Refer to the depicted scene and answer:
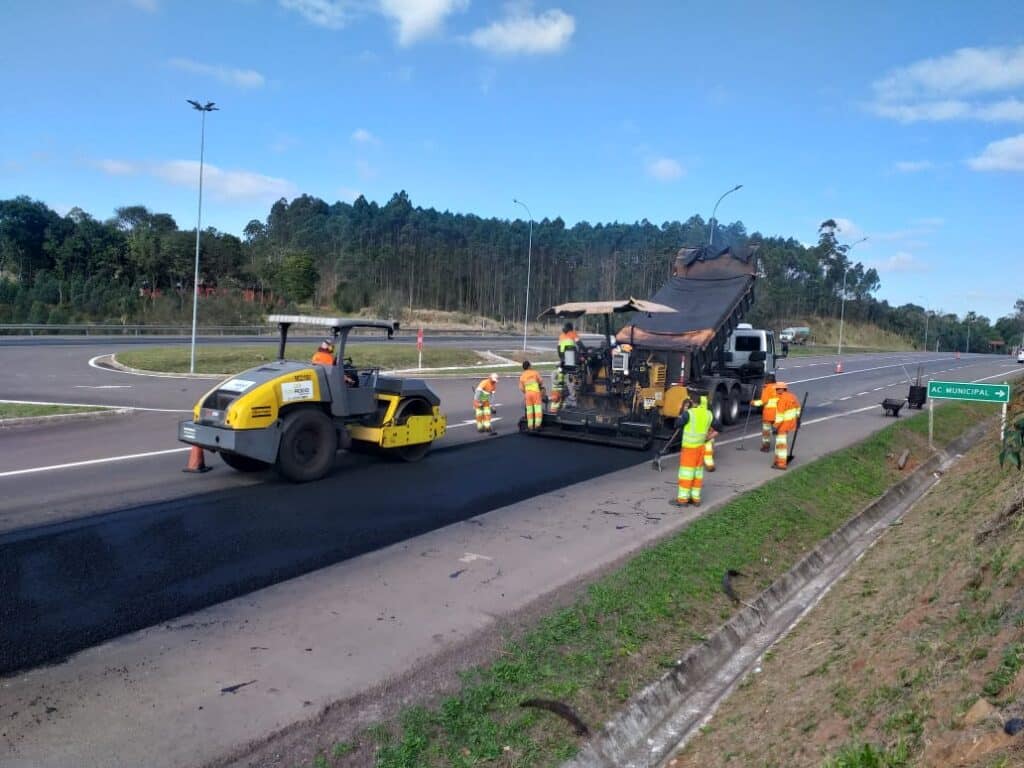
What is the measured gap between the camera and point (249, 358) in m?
29.5

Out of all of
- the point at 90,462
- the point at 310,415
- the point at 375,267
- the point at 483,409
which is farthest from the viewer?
the point at 375,267

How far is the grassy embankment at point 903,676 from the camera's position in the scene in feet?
12.8

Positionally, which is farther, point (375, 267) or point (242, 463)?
point (375, 267)

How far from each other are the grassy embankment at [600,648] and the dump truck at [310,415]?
478 centimetres

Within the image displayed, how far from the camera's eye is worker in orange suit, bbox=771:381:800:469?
12992mm

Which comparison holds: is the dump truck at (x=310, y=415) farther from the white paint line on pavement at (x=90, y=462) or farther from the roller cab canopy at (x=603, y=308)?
the roller cab canopy at (x=603, y=308)

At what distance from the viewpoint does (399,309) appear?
7481 centimetres

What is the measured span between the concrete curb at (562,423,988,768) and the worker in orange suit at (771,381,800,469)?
3.37m

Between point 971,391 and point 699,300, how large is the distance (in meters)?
5.71

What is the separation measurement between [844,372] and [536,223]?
7790cm

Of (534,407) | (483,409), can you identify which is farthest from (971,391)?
(483,409)

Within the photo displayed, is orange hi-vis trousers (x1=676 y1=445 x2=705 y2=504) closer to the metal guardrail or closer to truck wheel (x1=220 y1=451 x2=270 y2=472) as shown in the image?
truck wheel (x1=220 y1=451 x2=270 y2=472)

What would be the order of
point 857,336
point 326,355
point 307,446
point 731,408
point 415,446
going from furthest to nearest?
point 857,336, point 731,408, point 415,446, point 326,355, point 307,446

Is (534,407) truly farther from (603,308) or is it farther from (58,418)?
(58,418)
